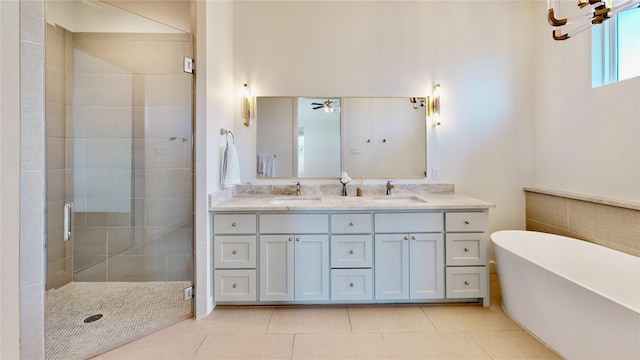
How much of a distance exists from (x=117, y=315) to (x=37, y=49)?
5.94 feet

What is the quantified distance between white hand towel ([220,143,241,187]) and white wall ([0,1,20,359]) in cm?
117

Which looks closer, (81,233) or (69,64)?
(69,64)

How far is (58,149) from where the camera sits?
1813mm

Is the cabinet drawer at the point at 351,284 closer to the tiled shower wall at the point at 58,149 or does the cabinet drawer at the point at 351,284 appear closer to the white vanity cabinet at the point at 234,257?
the white vanity cabinet at the point at 234,257

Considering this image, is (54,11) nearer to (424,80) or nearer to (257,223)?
(257,223)

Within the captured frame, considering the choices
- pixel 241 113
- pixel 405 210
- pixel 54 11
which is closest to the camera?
pixel 54 11

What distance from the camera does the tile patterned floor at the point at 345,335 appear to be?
163 centimetres

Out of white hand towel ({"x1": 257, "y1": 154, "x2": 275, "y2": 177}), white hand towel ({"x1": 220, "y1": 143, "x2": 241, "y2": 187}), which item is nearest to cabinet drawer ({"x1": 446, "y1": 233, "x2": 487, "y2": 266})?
white hand towel ({"x1": 257, "y1": 154, "x2": 275, "y2": 177})

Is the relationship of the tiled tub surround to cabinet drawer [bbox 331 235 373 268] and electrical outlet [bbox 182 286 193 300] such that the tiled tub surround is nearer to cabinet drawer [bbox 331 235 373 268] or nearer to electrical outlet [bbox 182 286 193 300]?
cabinet drawer [bbox 331 235 373 268]

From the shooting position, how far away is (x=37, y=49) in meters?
1.37

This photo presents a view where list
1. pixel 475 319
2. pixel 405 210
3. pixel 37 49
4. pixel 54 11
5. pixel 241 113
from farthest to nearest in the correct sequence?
pixel 241 113, pixel 405 210, pixel 475 319, pixel 54 11, pixel 37 49

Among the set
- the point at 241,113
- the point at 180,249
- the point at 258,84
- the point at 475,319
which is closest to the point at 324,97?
the point at 258,84

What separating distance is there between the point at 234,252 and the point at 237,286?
0.89 feet

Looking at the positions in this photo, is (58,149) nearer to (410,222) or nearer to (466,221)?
(410,222)
